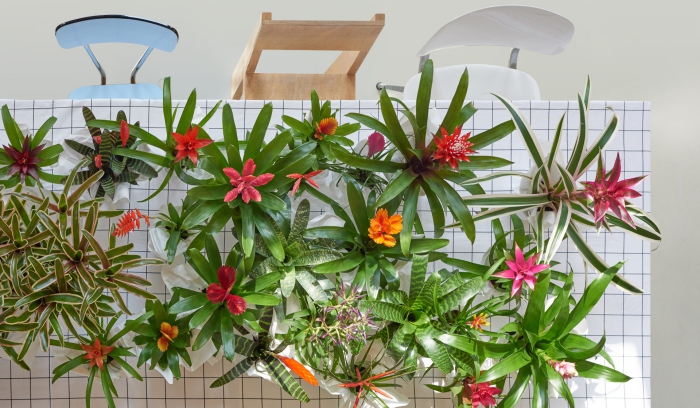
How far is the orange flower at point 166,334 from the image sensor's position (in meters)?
1.23

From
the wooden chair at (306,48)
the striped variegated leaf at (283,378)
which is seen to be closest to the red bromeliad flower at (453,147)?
the striped variegated leaf at (283,378)

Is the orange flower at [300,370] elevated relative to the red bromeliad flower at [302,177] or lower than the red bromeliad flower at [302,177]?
lower

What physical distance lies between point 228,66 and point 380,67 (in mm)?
966

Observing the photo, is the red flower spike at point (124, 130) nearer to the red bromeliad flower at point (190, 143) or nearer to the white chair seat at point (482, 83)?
the red bromeliad flower at point (190, 143)

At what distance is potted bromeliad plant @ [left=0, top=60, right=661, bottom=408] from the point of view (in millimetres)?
1164

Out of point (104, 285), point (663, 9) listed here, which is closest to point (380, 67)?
point (663, 9)

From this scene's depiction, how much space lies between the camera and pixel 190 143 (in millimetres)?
1191

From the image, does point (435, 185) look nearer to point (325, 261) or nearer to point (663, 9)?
point (325, 261)

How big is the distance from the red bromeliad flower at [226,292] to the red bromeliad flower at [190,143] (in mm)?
242

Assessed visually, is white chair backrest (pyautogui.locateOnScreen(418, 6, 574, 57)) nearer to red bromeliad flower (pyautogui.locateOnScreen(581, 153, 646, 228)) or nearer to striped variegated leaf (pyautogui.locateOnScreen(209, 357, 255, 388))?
red bromeliad flower (pyautogui.locateOnScreen(581, 153, 646, 228))

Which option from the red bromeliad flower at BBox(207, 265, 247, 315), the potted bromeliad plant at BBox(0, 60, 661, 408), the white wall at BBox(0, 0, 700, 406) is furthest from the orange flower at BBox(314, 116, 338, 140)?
the white wall at BBox(0, 0, 700, 406)

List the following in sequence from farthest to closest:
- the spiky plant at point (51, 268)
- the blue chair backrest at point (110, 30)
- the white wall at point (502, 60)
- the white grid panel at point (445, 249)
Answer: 1. the white wall at point (502, 60)
2. the blue chair backrest at point (110, 30)
3. the white grid panel at point (445, 249)
4. the spiky plant at point (51, 268)

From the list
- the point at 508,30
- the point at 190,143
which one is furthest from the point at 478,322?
the point at 508,30

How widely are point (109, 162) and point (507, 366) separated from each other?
3.21ft
